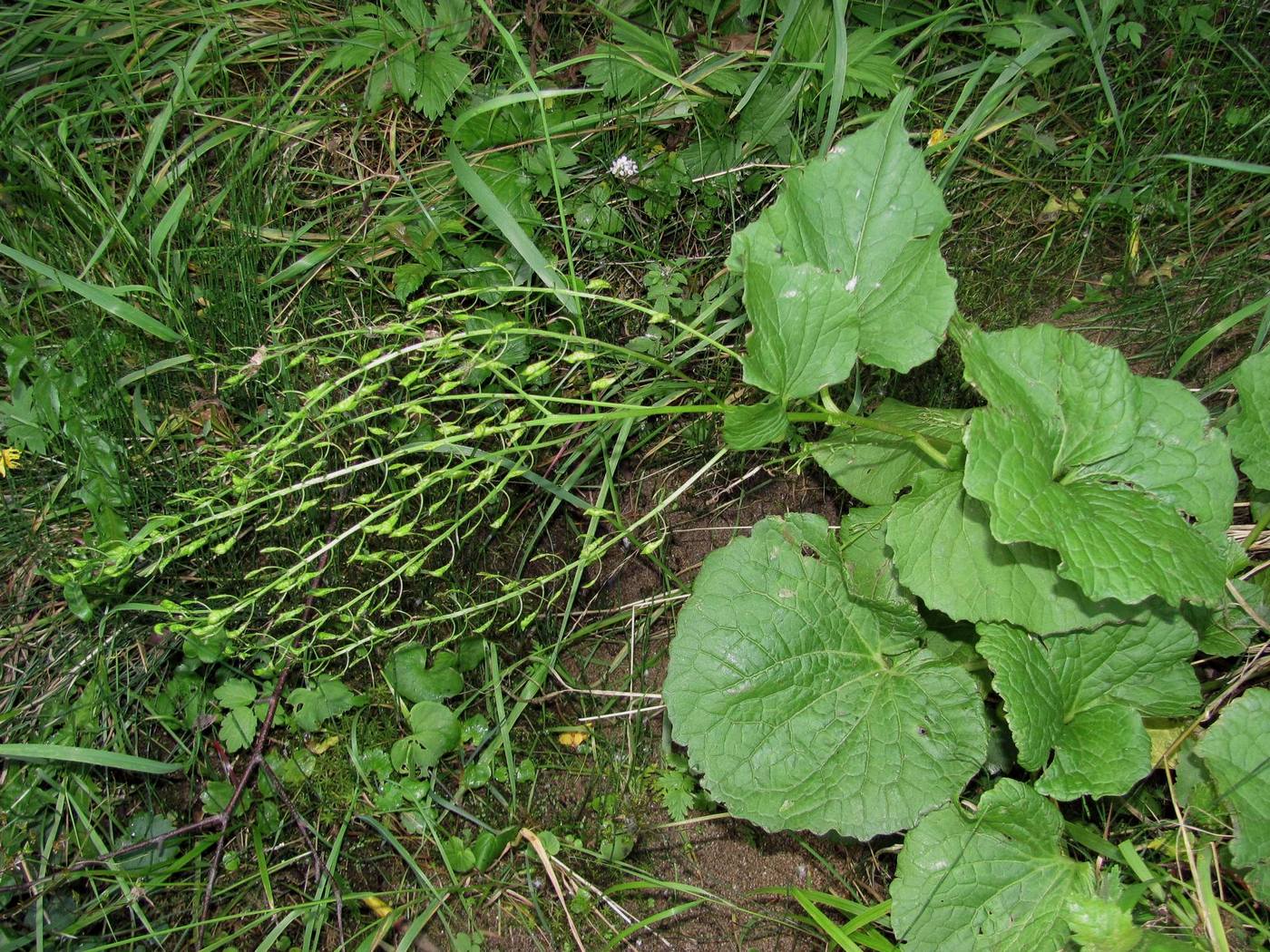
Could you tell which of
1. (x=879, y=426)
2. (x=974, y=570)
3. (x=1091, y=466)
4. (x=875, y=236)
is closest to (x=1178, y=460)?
(x=1091, y=466)

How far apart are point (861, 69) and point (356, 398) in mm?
1691

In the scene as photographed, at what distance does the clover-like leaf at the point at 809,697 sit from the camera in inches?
76.2

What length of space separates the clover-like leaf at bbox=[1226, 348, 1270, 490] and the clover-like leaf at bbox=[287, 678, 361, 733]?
83.3 inches

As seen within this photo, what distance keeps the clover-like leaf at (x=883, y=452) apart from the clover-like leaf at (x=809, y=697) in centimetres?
18

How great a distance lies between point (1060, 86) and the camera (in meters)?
2.75

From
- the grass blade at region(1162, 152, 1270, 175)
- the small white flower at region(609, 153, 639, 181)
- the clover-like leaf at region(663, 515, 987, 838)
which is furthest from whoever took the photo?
the small white flower at region(609, 153, 639, 181)

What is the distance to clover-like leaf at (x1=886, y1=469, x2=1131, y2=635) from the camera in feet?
6.22

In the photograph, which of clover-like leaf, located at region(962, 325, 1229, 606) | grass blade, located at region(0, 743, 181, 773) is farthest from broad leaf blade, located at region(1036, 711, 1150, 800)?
grass blade, located at region(0, 743, 181, 773)

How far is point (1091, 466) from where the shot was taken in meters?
1.95

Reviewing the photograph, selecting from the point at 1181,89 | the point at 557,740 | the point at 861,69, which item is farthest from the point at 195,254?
the point at 1181,89

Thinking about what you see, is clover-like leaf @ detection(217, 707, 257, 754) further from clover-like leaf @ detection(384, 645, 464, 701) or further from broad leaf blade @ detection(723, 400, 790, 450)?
broad leaf blade @ detection(723, 400, 790, 450)

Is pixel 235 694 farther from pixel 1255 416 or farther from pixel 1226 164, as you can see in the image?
pixel 1226 164

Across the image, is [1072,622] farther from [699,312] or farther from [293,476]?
[293,476]

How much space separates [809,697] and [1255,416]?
113 centimetres
